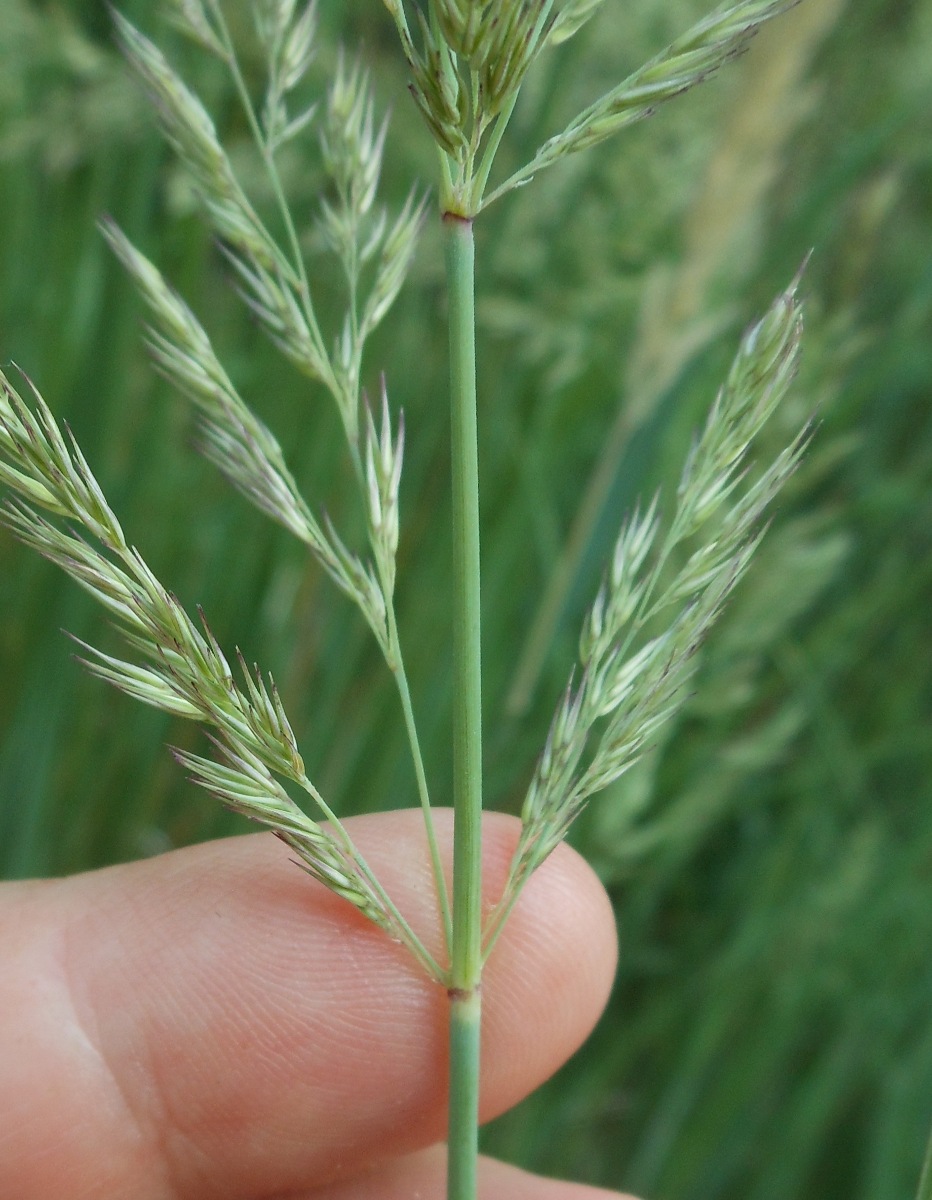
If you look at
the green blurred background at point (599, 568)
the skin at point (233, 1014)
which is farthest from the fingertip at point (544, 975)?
the green blurred background at point (599, 568)

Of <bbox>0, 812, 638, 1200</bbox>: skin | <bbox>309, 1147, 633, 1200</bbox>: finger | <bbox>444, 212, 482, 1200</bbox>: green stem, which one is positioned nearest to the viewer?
<bbox>444, 212, 482, 1200</bbox>: green stem

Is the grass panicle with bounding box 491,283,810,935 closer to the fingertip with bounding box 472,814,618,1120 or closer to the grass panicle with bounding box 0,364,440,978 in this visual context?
the grass panicle with bounding box 0,364,440,978

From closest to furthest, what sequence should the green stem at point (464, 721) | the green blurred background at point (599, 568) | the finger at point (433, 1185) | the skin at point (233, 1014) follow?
the green stem at point (464, 721) → the skin at point (233, 1014) → the finger at point (433, 1185) → the green blurred background at point (599, 568)

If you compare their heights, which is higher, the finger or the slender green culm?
the slender green culm

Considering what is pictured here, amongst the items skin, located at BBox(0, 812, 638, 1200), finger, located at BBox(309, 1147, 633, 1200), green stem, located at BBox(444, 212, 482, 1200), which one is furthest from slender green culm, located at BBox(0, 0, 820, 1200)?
finger, located at BBox(309, 1147, 633, 1200)

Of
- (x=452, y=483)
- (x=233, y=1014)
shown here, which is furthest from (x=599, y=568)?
(x=452, y=483)

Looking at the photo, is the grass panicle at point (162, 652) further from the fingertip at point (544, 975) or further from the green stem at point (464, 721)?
the fingertip at point (544, 975)
